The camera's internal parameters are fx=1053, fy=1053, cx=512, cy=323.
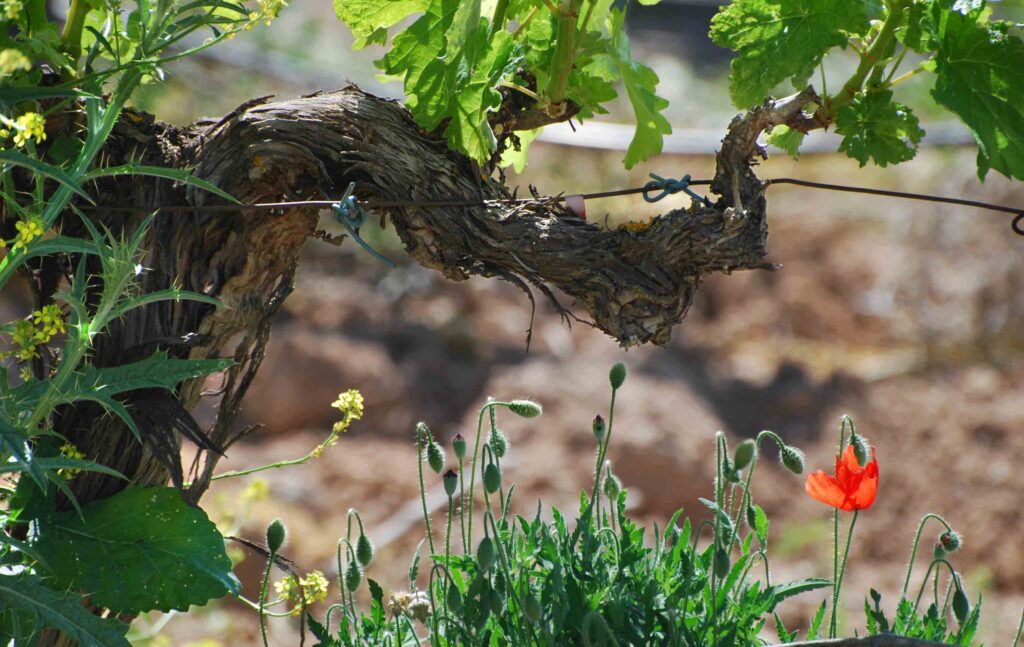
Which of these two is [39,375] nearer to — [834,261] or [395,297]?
[395,297]

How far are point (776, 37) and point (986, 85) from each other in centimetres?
22

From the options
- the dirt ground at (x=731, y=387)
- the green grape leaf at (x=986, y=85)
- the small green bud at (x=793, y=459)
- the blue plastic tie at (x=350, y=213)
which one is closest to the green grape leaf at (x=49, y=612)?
the blue plastic tie at (x=350, y=213)

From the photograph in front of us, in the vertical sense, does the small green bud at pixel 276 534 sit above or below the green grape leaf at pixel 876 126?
below

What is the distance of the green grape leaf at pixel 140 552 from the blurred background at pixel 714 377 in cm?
145

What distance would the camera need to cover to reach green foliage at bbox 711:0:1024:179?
3.46ft

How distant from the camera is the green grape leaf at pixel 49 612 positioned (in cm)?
97

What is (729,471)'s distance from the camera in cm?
104

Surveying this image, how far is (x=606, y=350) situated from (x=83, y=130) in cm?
234

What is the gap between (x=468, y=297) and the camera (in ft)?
11.2

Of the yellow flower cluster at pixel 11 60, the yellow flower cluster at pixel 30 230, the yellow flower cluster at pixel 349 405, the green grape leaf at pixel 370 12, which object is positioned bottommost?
the yellow flower cluster at pixel 349 405

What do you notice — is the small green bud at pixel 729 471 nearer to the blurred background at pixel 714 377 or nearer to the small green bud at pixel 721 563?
the small green bud at pixel 721 563

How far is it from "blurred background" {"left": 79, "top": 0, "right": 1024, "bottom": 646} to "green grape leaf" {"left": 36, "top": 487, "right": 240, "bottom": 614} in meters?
Answer: 1.45

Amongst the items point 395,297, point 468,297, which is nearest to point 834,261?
point 468,297

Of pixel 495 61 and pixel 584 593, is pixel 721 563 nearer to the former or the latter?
pixel 584 593
